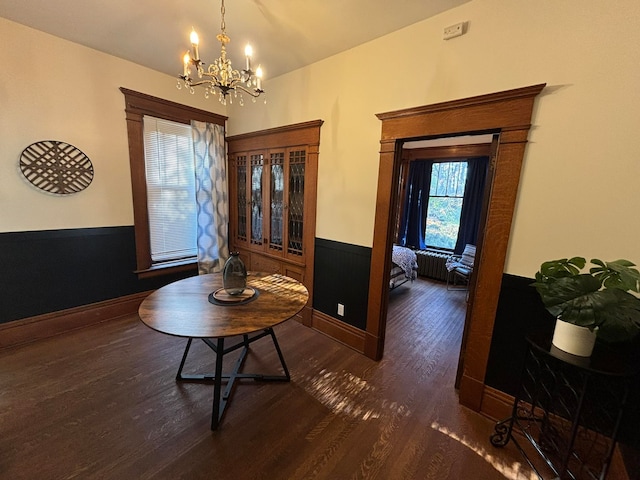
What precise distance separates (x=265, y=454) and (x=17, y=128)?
11.2 ft

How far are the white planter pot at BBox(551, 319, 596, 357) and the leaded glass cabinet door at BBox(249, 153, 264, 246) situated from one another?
Result: 305 cm

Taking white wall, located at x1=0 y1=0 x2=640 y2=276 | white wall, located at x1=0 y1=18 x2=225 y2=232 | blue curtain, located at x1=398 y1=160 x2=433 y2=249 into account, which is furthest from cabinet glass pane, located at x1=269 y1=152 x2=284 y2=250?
blue curtain, located at x1=398 y1=160 x2=433 y2=249

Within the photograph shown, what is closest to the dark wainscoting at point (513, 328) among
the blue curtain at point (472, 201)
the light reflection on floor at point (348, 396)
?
the light reflection on floor at point (348, 396)

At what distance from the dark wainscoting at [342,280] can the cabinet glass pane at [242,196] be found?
1.44 meters

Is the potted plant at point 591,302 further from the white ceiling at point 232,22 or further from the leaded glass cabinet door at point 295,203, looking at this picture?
the leaded glass cabinet door at point 295,203

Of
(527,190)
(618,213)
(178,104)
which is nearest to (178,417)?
(527,190)

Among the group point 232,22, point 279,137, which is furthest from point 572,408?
point 232,22

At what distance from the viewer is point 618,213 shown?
4.67 ft

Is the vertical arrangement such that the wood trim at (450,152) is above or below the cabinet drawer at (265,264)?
above

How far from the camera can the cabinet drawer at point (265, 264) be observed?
11.2ft

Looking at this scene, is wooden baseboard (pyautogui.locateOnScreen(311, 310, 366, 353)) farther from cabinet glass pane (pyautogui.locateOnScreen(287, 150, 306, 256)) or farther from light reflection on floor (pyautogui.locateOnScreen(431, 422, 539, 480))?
light reflection on floor (pyautogui.locateOnScreen(431, 422, 539, 480))

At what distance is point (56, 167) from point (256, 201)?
2.00 meters

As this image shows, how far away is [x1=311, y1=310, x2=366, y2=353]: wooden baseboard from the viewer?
104 inches

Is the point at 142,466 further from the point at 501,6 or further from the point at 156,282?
the point at 501,6
